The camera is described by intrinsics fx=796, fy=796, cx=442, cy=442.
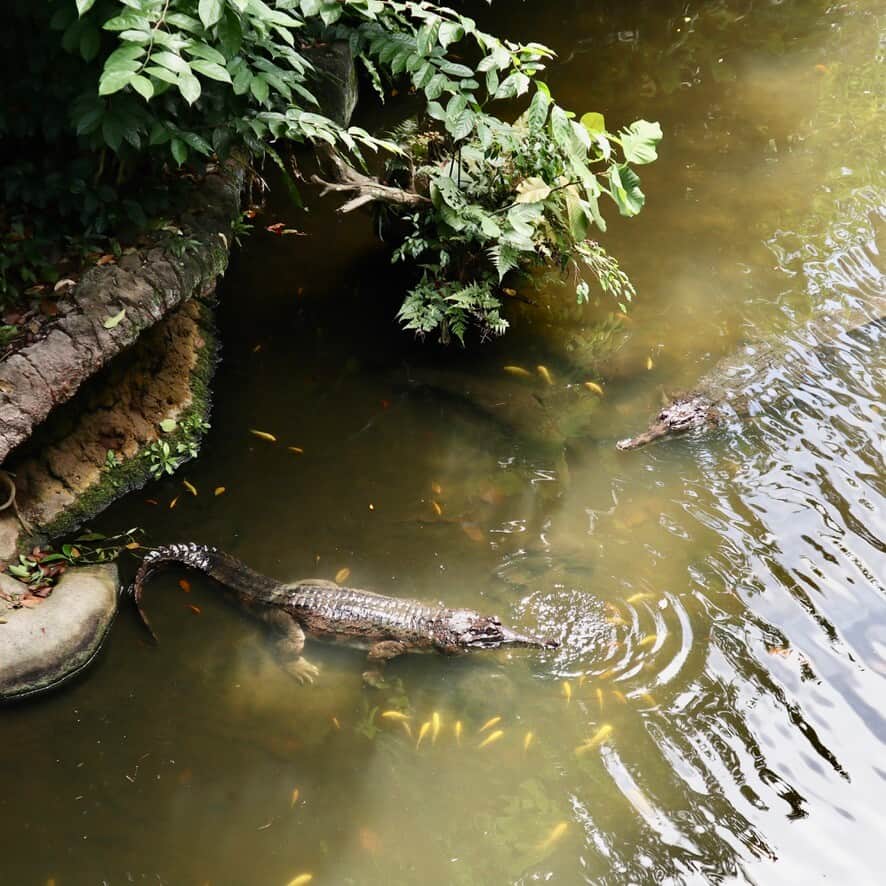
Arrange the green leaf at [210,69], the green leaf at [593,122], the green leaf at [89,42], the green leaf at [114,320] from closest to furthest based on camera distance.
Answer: the green leaf at [210,69] < the green leaf at [89,42] < the green leaf at [114,320] < the green leaf at [593,122]

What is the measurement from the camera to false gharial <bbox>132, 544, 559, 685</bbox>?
4.95 m

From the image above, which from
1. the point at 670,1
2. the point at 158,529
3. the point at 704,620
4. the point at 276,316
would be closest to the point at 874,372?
the point at 704,620

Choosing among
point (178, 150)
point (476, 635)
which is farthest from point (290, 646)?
point (178, 150)

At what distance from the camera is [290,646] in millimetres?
5016

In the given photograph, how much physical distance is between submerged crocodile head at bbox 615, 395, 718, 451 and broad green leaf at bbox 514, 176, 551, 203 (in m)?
1.94

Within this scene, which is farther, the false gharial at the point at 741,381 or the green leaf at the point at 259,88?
the false gharial at the point at 741,381

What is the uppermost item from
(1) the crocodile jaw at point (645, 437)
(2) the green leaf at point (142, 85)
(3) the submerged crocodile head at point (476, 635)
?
(2) the green leaf at point (142, 85)

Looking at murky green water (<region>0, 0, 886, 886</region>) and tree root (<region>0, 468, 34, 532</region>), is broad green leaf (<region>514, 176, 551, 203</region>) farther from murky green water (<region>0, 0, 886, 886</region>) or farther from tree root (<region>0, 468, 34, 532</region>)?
tree root (<region>0, 468, 34, 532</region>)

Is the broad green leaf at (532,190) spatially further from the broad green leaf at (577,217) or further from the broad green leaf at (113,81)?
the broad green leaf at (113,81)

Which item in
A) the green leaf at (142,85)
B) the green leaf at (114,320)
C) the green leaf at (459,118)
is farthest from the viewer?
the green leaf at (114,320)

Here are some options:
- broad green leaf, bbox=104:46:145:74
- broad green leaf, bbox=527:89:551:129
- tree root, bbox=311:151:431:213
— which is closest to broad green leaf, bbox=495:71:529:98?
broad green leaf, bbox=527:89:551:129

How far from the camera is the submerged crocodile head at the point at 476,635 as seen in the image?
4.92 m

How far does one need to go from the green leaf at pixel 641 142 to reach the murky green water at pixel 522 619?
1.98 meters

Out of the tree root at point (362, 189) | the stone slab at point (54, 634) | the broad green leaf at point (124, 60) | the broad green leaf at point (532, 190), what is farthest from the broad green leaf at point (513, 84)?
the stone slab at point (54, 634)
